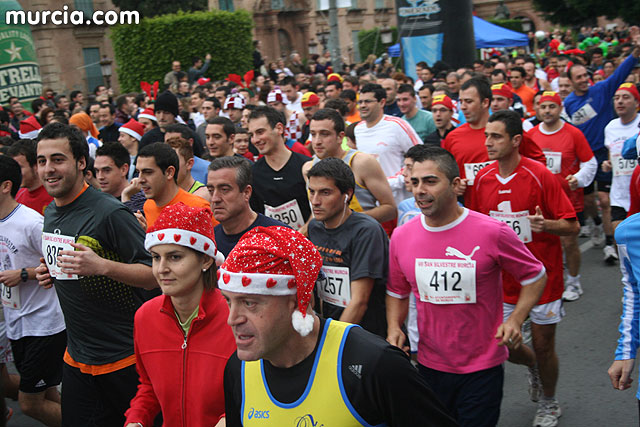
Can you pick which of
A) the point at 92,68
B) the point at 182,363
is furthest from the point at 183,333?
the point at 92,68

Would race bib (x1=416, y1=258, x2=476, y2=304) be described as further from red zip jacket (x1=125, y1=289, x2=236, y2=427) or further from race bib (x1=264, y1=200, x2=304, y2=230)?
race bib (x1=264, y1=200, x2=304, y2=230)

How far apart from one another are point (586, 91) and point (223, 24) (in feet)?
71.4

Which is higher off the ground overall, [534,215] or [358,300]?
[534,215]

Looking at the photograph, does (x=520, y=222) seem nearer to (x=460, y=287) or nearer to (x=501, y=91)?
(x=460, y=287)

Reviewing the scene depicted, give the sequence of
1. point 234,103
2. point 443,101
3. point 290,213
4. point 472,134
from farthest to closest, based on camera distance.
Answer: point 234,103
point 443,101
point 472,134
point 290,213

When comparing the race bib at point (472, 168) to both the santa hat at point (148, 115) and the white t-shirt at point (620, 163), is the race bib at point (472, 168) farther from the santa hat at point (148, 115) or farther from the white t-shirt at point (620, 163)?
the santa hat at point (148, 115)

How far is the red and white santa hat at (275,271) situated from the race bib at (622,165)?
6.02 m

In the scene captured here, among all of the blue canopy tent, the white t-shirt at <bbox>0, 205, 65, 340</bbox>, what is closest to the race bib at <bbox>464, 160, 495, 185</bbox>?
the white t-shirt at <bbox>0, 205, 65, 340</bbox>

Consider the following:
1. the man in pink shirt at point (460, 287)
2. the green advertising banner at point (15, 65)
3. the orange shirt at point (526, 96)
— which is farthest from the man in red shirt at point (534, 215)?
the green advertising banner at point (15, 65)

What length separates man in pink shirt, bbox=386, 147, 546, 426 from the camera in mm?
3814

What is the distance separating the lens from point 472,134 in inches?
262

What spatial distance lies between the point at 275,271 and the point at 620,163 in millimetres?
6350

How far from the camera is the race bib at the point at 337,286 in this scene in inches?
169

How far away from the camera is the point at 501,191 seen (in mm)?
5207
